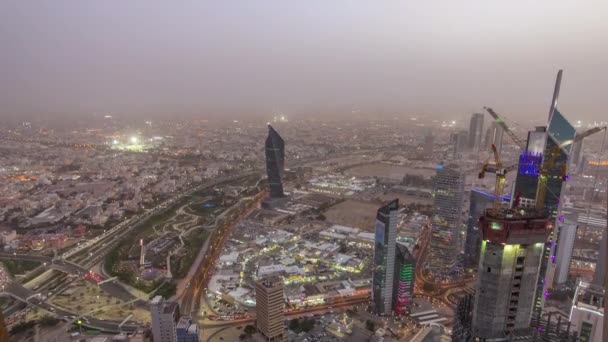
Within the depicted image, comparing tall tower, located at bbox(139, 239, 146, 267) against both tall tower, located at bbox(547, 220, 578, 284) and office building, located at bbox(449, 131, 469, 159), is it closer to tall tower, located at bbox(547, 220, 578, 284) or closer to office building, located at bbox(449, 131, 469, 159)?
tall tower, located at bbox(547, 220, 578, 284)

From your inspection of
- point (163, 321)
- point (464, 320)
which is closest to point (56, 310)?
point (163, 321)

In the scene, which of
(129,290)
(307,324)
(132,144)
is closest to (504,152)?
(307,324)

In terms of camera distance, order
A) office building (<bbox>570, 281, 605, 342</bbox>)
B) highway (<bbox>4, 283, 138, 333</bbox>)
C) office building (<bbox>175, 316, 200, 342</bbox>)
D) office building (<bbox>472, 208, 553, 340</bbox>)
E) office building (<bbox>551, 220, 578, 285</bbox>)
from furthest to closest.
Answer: office building (<bbox>551, 220, 578, 285</bbox>), highway (<bbox>4, 283, 138, 333</bbox>), office building (<bbox>175, 316, 200, 342</bbox>), office building (<bbox>570, 281, 605, 342</bbox>), office building (<bbox>472, 208, 553, 340</bbox>)

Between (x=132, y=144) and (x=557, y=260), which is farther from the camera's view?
(x=132, y=144)

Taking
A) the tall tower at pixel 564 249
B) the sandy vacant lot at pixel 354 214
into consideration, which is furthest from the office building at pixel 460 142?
the tall tower at pixel 564 249

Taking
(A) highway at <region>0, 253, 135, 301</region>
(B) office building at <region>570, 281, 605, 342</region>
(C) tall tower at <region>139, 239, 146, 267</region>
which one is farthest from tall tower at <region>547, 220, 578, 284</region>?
(C) tall tower at <region>139, 239, 146, 267</region>

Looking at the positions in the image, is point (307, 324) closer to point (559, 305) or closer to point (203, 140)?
point (559, 305)

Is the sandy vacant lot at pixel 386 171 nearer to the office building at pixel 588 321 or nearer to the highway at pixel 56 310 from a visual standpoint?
the office building at pixel 588 321
